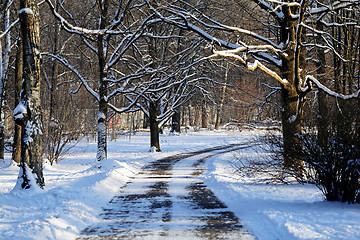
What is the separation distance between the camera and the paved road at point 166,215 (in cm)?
559

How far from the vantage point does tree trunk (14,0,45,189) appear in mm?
9037

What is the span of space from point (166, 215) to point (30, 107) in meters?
4.95

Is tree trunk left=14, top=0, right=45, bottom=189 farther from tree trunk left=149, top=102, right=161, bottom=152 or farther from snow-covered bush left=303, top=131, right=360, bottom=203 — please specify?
tree trunk left=149, top=102, right=161, bottom=152

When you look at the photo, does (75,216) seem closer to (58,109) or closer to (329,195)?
(329,195)

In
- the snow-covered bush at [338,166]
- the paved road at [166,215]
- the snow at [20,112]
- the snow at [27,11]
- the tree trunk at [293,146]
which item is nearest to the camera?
the paved road at [166,215]

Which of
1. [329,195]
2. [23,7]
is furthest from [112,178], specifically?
[329,195]

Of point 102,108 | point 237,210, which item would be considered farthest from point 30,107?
point 102,108

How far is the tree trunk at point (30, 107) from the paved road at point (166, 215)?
240 cm

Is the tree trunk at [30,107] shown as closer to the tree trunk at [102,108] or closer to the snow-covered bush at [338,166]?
the tree trunk at [102,108]

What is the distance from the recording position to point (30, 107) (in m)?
9.20

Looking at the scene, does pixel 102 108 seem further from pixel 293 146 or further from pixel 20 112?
pixel 293 146

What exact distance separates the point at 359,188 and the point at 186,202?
368 cm

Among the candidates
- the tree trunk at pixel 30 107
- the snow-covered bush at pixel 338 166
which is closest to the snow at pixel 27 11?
the tree trunk at pixel 30 107

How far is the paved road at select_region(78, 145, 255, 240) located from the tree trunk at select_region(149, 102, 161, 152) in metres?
12.0
